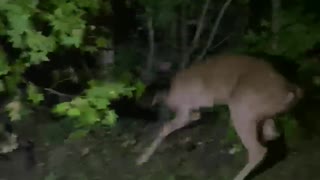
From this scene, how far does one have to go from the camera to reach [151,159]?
228 inches

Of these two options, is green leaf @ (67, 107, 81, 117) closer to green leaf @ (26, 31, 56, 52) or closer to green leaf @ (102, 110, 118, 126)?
green leaf @ (102, 110, 118, 126)

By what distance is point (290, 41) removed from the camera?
646cm

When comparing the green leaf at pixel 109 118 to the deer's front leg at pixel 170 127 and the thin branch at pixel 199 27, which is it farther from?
the thin branch at pixel 199 27

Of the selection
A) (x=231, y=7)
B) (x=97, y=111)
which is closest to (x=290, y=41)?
(x=231, y=7)

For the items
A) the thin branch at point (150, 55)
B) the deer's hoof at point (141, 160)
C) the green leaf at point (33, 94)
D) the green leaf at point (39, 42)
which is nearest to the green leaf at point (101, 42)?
the thin branch at point (150, 55)

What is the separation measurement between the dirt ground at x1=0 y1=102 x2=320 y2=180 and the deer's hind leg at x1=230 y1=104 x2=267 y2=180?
0.13 m

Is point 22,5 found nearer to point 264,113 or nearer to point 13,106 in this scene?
point 13,106

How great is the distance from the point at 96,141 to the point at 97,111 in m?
0.46

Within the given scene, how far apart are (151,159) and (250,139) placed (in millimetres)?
896

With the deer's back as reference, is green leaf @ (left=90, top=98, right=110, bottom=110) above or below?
above

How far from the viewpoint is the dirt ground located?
18.2 ft

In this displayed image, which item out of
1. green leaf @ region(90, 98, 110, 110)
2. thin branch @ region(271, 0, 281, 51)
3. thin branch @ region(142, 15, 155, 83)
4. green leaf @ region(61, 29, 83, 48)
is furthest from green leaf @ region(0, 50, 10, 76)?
thin branch @ region(271, 0, 281, 51)

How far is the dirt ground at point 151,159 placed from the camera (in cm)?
555

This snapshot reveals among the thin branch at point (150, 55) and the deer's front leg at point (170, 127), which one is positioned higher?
the thin branch at point (150, 55)
